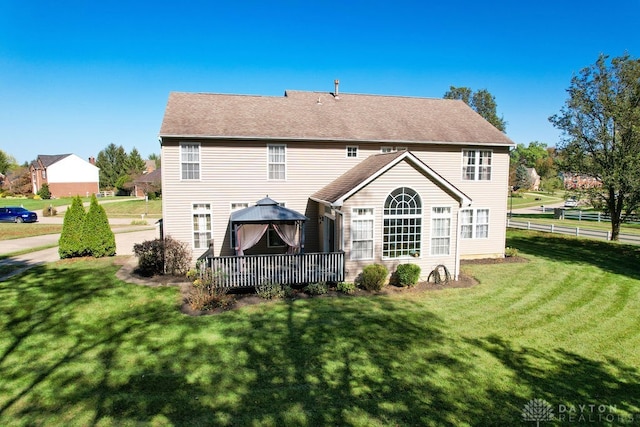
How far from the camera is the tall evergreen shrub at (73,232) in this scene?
17.6 meters

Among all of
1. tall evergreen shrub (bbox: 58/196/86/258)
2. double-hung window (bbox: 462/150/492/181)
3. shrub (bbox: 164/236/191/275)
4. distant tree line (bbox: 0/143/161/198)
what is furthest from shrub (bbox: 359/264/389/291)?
distant tree line (bbox: 0/143/161/198)

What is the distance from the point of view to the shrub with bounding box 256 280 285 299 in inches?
508

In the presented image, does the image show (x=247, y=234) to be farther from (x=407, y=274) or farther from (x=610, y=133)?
(x=610, y=133)

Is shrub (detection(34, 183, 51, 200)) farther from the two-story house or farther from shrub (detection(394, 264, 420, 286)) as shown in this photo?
shrub (detection(394, 264, 420, 286))

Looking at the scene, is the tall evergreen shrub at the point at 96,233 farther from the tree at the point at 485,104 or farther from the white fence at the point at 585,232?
the tree at the point at 485,104

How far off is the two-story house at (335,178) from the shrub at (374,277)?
0.59 metres

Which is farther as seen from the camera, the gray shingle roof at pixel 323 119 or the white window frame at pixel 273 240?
the white window frame at pixel 273 240

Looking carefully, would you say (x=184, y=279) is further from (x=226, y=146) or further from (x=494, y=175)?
(x=494, y=175)

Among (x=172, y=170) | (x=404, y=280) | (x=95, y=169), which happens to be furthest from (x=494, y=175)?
(x=95, y=169)

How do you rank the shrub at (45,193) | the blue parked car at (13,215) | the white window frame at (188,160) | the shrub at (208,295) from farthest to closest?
the shrub at (45,193) < the blue parked car at (13,215) < the white window frame at (188,160) < the shrub at (208,295)

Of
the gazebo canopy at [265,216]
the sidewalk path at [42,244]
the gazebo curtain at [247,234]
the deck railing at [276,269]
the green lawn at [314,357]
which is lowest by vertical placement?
the green lawn at [314,357]

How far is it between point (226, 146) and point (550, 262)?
56.5 ft

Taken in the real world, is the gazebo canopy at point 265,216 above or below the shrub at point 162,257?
above

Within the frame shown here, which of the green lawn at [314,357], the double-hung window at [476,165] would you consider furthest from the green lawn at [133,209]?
the double-hung window at [476,165]
